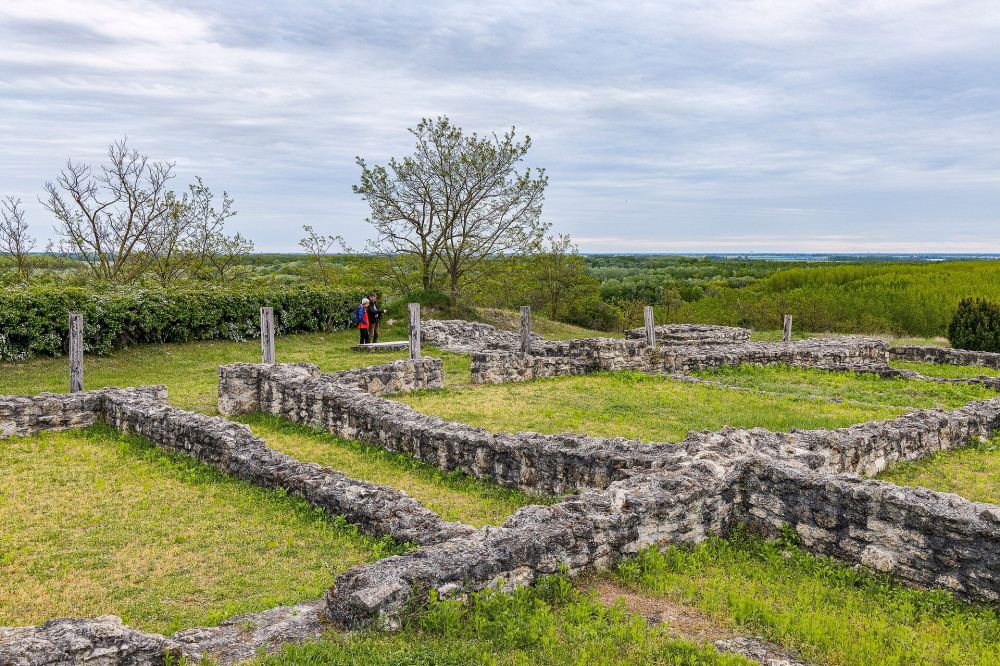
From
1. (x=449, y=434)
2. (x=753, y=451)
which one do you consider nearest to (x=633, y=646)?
(x=753, y=451)

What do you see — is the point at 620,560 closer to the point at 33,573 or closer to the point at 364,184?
the point at 33,573

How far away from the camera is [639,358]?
61.7 ft

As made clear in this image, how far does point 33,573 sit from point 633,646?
5558 mm

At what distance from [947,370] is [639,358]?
9.21m

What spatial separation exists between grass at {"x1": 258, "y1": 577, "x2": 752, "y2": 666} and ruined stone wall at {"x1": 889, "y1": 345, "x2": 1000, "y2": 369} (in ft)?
68.1

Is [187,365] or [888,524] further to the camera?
[187,365]

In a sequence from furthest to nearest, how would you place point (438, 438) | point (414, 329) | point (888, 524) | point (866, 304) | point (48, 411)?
1. point (866, 304)
2. point (414, 329)
3. point (48, 411)
4. point (438, 438)
5. point (888, 524)

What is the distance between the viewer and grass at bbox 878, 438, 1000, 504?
855cm

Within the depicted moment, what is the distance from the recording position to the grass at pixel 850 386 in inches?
575

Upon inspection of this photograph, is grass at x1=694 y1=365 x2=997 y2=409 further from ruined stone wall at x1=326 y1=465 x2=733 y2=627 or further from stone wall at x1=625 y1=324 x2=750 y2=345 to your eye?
ruined stone wall at x1=326 y1=465 x2=733 y2=627

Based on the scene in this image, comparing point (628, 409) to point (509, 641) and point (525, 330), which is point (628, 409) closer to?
point (525, 330)

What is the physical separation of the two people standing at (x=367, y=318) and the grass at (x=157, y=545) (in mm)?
12416

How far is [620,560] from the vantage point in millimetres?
6004

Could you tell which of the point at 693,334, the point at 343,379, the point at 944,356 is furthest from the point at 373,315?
the point at 944,356
